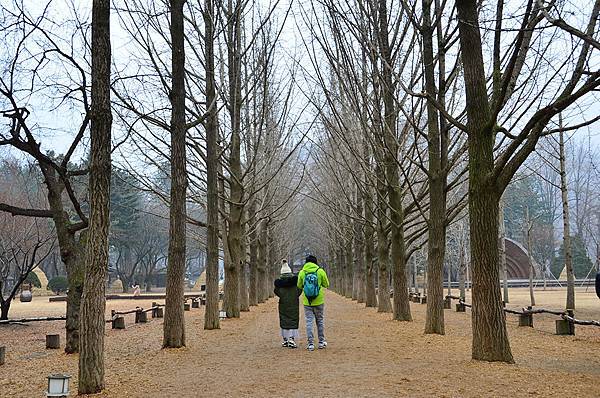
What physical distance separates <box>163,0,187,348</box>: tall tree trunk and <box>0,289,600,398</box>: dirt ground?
543 millimetres

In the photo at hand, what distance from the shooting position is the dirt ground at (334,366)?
24.5 feet

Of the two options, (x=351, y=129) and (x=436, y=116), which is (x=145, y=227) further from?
(x=436, y=116)

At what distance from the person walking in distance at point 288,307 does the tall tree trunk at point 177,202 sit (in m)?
2.01

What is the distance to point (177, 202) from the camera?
1300 centimetres

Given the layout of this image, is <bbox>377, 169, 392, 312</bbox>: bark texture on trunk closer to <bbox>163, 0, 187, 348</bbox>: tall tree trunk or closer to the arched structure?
<bbox>163, 0, 187, 348</bbox>: tall tree trunk

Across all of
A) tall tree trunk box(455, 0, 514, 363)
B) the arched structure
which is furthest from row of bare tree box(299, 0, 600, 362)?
the arched structure

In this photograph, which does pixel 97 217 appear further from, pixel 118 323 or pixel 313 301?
pixel 118 323

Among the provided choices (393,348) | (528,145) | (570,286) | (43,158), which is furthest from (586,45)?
(570,286)

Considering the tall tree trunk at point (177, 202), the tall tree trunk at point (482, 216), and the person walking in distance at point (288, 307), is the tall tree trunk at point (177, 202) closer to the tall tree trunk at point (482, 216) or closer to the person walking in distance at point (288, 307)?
the person walking in distance at point (288, 307)

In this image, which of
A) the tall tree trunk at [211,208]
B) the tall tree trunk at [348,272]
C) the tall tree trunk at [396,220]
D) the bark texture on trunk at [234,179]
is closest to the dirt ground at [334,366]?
the tall tree trunk at [211,208]

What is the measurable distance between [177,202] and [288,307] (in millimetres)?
3130

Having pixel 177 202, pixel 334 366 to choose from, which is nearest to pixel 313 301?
pixel 334 366

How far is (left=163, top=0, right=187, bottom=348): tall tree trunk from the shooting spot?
1252 cm

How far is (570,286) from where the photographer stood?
2053 centimetres
